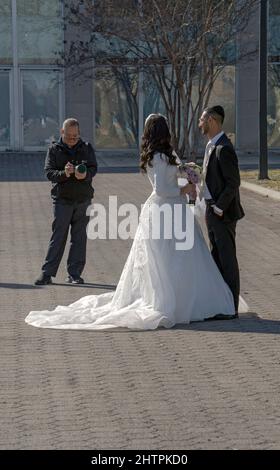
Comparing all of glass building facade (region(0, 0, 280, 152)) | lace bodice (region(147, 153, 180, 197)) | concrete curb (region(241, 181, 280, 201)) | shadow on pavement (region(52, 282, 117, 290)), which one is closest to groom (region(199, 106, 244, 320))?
lace bodice (region(147, 153, 180, 197))

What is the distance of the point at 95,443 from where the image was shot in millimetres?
6262

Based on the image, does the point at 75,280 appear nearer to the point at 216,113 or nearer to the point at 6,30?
the point at 216,113

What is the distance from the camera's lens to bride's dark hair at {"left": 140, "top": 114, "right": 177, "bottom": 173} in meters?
9.91

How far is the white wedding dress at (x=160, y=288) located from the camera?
32.3ft

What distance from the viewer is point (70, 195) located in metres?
12.5

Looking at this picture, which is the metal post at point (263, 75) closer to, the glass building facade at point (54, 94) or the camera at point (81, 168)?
the camera at point (81, 168)

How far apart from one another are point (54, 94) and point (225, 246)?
27987mm

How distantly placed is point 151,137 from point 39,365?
2.59 meters

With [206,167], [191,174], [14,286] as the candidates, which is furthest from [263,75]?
[191,174]

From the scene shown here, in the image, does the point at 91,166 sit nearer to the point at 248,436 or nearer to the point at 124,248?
the point at 124,248

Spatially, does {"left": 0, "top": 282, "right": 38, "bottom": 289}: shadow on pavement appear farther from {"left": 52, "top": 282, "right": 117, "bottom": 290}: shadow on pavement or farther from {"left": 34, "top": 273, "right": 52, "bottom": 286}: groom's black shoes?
{"left": 52, "top": 282, "right": 117, "bottom": 290}: shadow on pavement

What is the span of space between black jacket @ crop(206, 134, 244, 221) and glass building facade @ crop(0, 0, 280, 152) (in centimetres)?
2710

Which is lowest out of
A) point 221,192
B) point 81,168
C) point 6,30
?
point 221,192

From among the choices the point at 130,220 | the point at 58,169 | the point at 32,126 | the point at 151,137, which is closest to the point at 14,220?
the point at 130,220
